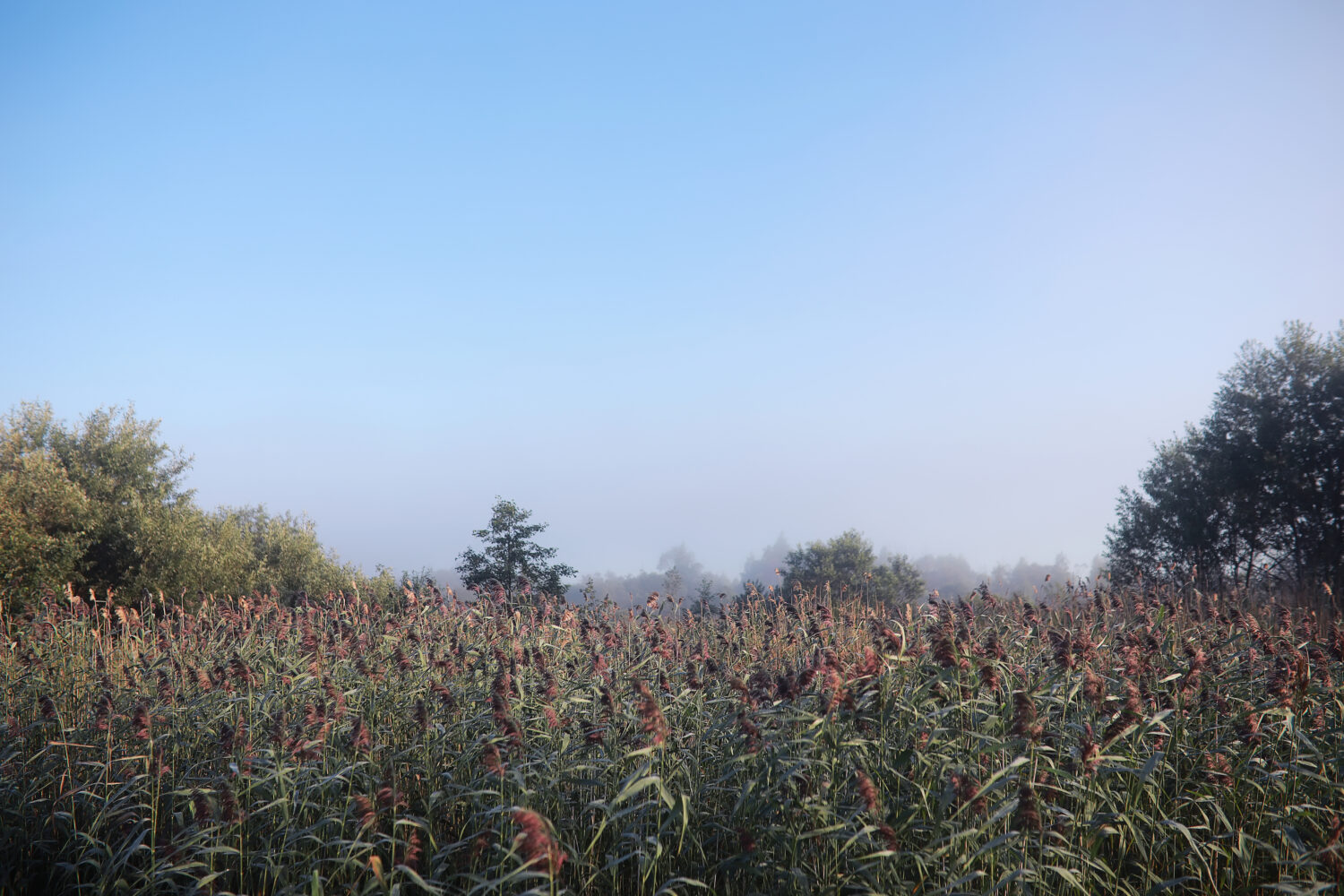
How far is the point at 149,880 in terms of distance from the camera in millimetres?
3500

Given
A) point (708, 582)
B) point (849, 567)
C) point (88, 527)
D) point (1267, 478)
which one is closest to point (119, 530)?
point (88, 527)

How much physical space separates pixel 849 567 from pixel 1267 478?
53.6ft

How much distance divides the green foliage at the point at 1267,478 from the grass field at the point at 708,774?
66.1ft

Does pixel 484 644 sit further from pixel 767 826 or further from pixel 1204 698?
pixel 1204 698

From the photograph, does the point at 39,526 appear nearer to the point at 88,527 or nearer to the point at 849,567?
the point at 88,527

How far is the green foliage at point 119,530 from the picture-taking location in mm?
15711

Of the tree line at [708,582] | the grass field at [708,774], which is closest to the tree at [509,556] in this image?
the tree line at [708,582]

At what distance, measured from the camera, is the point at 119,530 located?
57.9 feet

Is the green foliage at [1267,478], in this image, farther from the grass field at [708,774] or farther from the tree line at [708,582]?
the grass field at [708,774]

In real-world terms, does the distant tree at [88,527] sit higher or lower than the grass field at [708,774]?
higher

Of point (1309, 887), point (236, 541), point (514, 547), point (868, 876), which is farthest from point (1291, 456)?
point (236, 541)

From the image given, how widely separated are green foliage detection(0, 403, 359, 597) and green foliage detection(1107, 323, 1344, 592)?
26855mm

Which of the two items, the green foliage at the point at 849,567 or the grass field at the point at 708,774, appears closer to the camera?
the grass field at the point at 708,774

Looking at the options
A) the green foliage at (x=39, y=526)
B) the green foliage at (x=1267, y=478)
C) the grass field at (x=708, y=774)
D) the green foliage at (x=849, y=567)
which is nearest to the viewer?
the grass field at (x=708, y=774)
